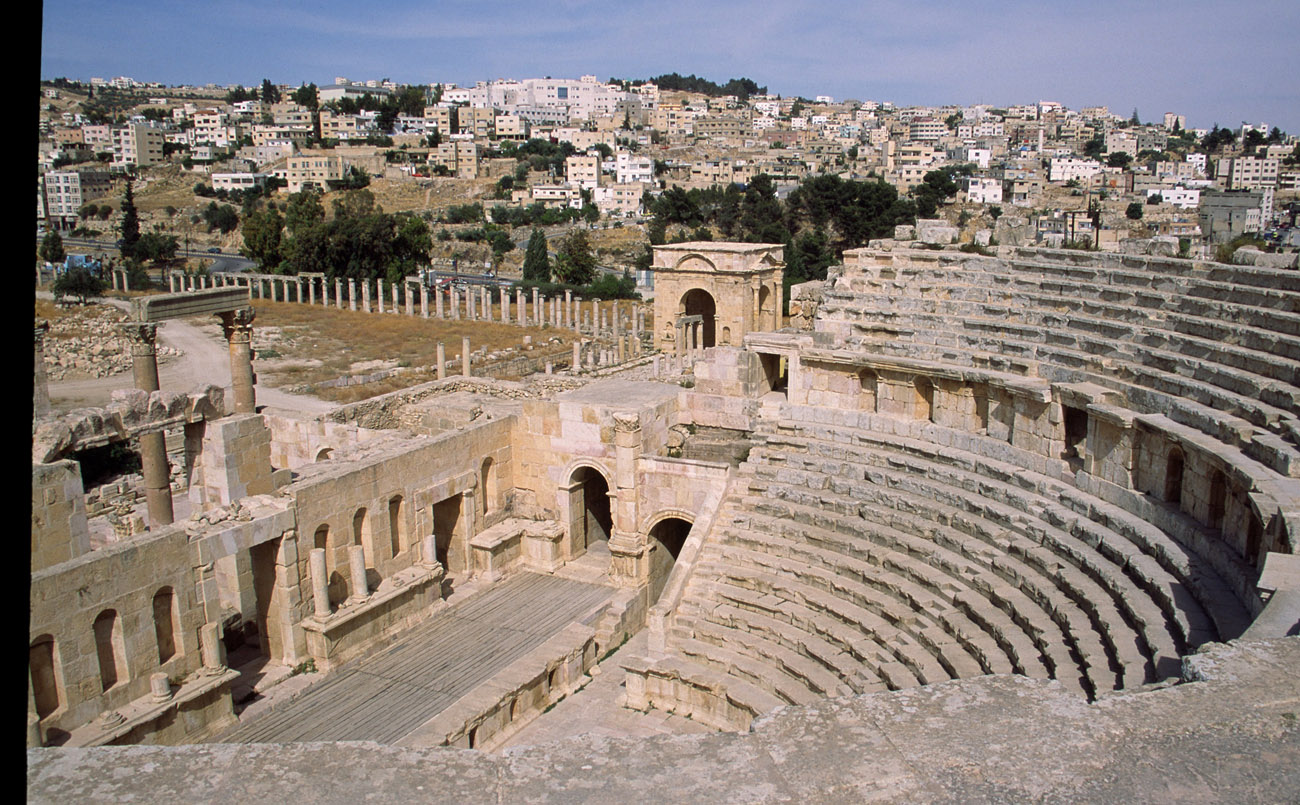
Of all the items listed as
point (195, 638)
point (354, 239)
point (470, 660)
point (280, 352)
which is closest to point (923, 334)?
point (470, 660)

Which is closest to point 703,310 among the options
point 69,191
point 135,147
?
point 69,191

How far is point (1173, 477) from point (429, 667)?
10.8 m

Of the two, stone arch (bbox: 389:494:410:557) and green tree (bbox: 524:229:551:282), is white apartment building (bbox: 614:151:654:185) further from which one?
stone arch (bbox: 389:494:410:557)

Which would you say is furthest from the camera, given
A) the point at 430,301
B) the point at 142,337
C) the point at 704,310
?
the point at 430,301

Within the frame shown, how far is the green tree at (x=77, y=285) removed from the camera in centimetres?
5050

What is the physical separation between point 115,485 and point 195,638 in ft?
33.7

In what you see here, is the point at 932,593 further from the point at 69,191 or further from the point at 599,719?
the point at 69,191

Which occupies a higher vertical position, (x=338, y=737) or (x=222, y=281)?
(x=222, y=281)

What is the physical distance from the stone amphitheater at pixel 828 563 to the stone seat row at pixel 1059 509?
54mm

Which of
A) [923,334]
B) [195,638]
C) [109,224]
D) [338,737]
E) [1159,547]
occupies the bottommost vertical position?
[338,737]

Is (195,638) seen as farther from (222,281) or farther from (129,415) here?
(222,281)

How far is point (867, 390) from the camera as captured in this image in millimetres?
17438

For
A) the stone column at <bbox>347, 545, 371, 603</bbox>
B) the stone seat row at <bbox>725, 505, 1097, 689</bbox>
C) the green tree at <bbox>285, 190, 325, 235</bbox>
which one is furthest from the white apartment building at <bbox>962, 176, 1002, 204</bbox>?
the stone column at <bbox>347, 545, 371, 603</bbox>

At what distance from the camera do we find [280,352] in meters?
40.6
